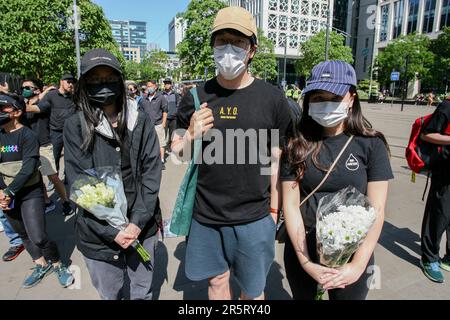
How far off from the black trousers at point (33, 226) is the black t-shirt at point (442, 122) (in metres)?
→ 4.14

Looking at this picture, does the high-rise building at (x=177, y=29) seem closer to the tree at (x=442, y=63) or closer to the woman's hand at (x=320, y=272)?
the woman's hand at (x=320, y=272)

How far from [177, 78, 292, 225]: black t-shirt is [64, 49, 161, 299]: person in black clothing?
441mm

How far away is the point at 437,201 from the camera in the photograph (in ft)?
11.1

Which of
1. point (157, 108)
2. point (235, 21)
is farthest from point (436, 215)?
point (157, 108)

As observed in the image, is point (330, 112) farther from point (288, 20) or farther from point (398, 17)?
point (288, 20)

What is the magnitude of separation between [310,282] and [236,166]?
92cm

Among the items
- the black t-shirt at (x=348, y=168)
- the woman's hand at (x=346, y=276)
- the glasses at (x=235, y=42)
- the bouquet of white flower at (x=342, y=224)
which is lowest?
the woman's hand at (x=346, y=276)

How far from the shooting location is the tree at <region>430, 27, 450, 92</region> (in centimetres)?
3556

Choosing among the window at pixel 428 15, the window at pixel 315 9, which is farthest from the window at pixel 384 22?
the window at pixel 315 9

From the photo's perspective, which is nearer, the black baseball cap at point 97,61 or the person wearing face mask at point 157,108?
the black baseball cap at point 97,61

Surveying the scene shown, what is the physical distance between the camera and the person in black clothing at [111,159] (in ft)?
6.84

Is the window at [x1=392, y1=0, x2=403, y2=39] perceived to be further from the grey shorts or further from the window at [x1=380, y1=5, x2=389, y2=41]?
the grey shorts

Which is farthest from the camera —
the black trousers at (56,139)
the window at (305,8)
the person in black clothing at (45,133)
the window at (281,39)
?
the window at (305,8)

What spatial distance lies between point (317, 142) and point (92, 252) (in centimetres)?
167
